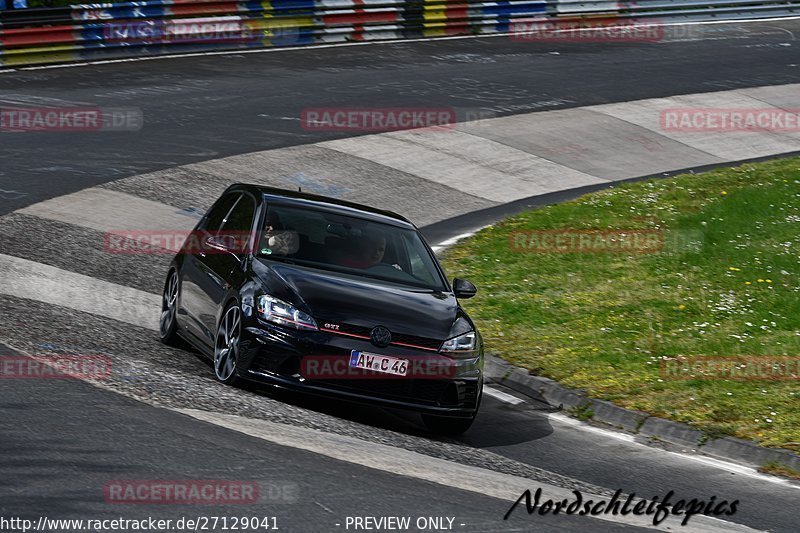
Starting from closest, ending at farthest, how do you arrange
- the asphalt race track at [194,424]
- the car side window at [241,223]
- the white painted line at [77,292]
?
the asphalt race track at [194,424]
the car side window at [241,223]
the white painted line at [77,292]

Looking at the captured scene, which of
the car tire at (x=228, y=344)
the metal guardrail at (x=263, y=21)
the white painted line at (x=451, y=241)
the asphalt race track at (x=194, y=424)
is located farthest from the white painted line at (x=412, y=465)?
the metal guardrail at (x=263, y=21)

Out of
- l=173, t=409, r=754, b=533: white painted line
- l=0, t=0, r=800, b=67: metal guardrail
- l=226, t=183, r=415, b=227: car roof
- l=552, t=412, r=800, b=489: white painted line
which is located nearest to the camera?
l=173, t=409, r=754, b=533: white painted line

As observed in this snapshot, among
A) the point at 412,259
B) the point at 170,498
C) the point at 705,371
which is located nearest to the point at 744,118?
the point at 705,371

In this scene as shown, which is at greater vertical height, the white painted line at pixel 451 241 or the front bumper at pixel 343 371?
the front bumper at pixel 343 371

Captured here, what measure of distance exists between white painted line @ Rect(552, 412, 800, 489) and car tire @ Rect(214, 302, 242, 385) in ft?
9.43

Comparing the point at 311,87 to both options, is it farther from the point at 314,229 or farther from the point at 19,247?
the point at 314,229

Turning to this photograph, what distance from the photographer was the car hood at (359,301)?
29.2ft

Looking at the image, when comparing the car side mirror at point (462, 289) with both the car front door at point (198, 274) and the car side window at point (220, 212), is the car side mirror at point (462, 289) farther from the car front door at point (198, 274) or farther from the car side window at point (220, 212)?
the car side window at point (220, 212)

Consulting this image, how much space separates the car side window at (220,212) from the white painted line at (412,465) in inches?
125

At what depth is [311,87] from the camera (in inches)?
922

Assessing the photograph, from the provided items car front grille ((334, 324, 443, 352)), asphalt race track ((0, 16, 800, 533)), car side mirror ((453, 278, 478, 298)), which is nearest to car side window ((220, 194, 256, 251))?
asphalt race track ((0, 16, 800, 533))

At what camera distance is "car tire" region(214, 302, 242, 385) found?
916cm

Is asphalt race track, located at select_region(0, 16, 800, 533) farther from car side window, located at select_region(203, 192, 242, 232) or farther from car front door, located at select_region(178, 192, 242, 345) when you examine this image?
car side window, located at select_region(203, 192, 242, 232)

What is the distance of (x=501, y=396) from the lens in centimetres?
1100
